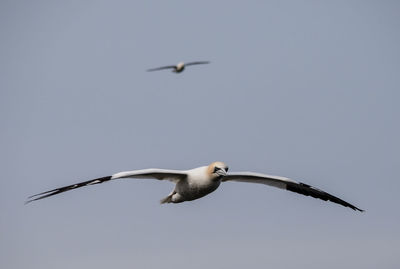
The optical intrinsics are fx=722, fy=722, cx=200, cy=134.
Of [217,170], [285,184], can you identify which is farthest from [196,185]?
[285,184]

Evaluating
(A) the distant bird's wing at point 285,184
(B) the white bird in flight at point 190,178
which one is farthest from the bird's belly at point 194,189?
(A) the distant bird's wing at point 285,184

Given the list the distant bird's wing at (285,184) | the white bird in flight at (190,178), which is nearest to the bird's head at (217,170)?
the white bird in flight at (190,178)

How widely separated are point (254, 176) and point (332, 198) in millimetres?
3959

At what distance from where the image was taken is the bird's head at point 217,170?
2217 cm

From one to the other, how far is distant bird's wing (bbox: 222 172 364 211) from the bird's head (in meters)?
2.19

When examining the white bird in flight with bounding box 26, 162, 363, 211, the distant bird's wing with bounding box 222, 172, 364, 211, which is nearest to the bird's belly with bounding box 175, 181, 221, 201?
the white bird in flight with bounding box 26, 162, 363, 211

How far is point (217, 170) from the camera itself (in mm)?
22234

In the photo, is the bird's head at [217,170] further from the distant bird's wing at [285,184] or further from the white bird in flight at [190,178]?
the distant bird's wing at [285,184]

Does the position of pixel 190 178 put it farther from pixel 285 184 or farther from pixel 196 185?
pixel 285 184

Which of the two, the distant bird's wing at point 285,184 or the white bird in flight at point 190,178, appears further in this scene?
the distant bird's wing at point 285,184

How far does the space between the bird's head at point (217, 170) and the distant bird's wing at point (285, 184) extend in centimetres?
219

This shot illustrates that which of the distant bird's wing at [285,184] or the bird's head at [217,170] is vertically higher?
the bird's head at [217,170]

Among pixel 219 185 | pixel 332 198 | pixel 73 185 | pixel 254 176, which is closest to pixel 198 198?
pixel 219 185

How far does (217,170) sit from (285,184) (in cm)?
464
